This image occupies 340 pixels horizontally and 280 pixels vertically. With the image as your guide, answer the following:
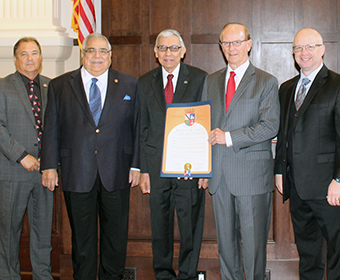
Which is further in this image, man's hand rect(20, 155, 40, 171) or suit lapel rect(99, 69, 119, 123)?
man's hand rect(20, 155, 40, 171)

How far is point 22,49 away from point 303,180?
2435mm

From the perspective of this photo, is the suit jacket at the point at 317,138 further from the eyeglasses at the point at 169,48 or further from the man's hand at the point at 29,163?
the man's hand at the point at 29,163

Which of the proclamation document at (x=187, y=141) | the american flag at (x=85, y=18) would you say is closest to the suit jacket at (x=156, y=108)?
the proclamation document at (x=187, y=141)

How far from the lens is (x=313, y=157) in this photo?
232cm

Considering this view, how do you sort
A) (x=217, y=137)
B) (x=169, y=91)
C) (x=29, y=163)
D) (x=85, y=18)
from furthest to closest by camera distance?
(x=85, y=18) → (x=29, y=163) → (x=169, y=91) → (x=217, y=137)

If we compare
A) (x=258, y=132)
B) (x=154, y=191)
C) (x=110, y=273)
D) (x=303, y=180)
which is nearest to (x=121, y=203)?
(x=154, y=191)

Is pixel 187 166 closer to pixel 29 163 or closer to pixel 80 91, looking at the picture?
pixel 80 91

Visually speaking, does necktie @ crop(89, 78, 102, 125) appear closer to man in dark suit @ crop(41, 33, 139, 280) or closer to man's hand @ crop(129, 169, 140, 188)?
man in dark suit @ crop(41, 33, 139, 280)

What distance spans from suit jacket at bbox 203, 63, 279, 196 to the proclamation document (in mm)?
107

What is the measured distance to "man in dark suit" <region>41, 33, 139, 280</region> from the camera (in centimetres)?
256

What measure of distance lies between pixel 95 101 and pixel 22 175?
90 cm

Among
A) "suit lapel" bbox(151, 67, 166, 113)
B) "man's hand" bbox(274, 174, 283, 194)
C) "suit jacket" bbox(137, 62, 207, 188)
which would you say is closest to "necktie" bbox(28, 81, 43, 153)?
"suit jacket" bbox(137, 62, 207, 188)

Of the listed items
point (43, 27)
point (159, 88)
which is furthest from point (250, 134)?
point (43, 27)

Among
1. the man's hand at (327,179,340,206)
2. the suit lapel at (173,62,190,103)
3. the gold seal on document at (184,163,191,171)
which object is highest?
the suit lapel at (173,62,190,103)
